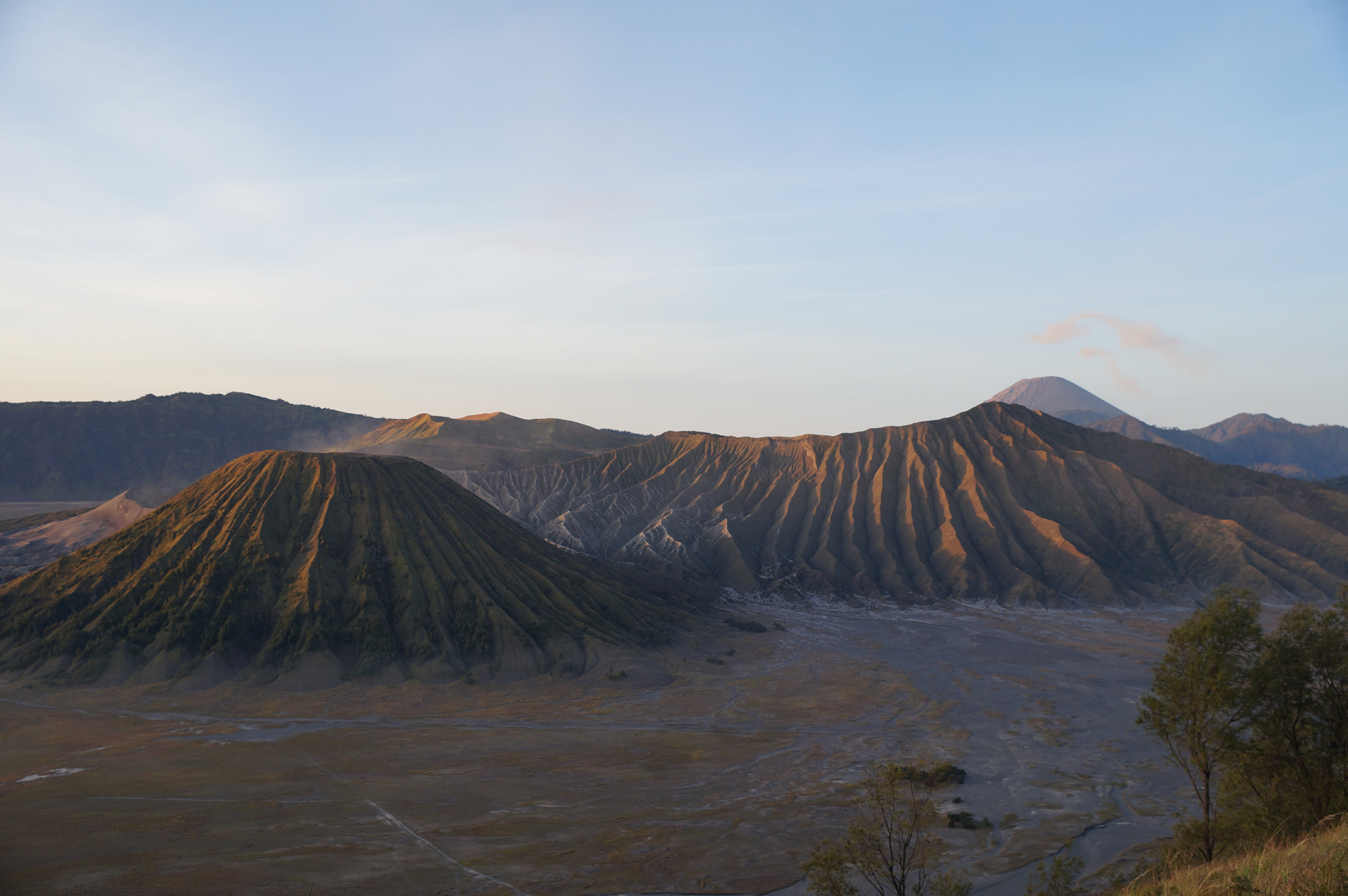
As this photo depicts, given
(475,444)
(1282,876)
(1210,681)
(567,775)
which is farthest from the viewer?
(475,444)

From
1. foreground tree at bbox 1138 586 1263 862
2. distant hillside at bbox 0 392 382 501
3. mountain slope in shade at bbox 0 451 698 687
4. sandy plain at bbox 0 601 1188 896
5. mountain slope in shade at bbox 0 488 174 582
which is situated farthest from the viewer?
distant hillside at bbox 0 392 382 501

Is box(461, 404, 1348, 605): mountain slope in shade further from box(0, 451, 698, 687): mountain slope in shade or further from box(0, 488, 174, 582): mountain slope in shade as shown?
box(0, 488, 174, 582): mountain slope in shade

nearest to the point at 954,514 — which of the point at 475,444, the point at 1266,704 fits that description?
the point at 1266,704

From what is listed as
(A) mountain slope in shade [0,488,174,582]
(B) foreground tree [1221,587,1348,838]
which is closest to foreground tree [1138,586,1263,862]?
(B) foreground tree [1221,587,1348,838]

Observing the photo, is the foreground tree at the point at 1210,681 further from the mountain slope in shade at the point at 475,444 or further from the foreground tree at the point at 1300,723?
the mountain slope in shade at the point at 475,444

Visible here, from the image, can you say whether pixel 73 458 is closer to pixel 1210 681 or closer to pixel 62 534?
pixel 62 534

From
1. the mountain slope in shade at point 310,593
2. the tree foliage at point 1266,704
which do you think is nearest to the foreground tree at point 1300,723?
the tree foliage at point 1266,704

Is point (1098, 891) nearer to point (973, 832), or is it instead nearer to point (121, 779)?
point (973, 832)
